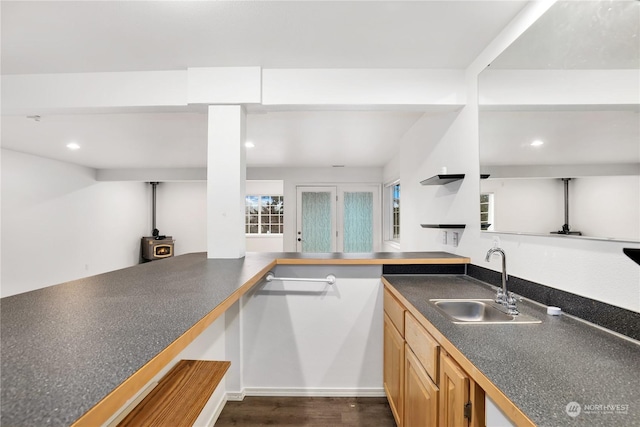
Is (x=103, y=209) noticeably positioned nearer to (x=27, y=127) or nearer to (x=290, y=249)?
(x=27, y=127)

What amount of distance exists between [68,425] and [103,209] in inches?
296

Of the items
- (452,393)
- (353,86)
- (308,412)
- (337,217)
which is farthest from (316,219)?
(452,393)

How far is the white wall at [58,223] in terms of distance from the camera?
14.4 feet

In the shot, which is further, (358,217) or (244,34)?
(358,217)

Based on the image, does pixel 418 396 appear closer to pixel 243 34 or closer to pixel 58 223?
pixel 243 34

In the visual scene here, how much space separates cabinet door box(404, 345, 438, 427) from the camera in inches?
43.3

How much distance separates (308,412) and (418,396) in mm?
978

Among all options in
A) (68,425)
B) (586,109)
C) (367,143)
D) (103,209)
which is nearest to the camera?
(68,425)

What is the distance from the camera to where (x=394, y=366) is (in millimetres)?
1699

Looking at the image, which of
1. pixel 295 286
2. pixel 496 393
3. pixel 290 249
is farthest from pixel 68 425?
pixel 290 249

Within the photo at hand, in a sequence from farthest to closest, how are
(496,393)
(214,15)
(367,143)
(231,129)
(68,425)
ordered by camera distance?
(367,143) < (231,129) < (214,15) < (496,393) < (68,425)

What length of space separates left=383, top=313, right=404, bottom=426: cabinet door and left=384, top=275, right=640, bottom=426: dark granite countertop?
1.73 feet

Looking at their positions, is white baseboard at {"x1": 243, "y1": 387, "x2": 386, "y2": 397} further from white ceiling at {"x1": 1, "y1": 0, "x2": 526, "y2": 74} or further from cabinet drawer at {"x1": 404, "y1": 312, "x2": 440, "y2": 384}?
white ceiling at {"x1": 1, "y1": 0, "x2": 526, "y2": 74}

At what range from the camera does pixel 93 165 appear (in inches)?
221
